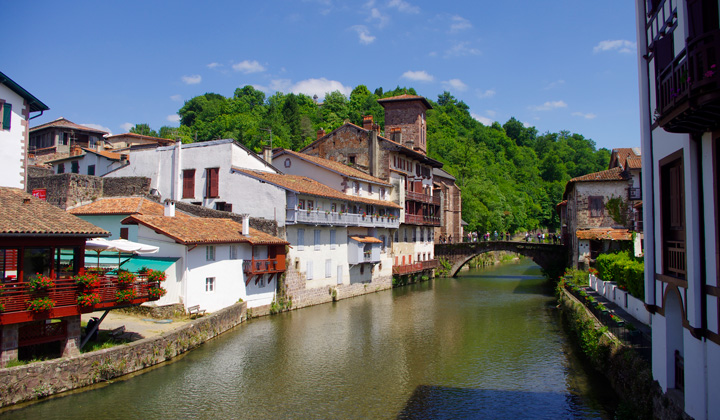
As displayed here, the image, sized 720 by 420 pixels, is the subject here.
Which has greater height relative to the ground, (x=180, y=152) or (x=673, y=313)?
(x=180, y=152)

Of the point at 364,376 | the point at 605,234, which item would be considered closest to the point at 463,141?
A: the point at 605,234

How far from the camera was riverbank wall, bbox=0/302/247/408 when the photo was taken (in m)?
14.4

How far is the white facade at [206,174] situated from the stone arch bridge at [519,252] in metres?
27.4

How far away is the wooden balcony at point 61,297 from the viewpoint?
592 inches

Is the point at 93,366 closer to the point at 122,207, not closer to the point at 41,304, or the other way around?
the point at 41,304

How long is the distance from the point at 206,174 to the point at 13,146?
16317 mm

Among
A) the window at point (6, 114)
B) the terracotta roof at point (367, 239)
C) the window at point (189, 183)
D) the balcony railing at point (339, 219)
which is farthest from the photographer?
the terracotta roof at point (367, 239)

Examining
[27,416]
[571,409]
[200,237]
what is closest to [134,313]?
[200,237]

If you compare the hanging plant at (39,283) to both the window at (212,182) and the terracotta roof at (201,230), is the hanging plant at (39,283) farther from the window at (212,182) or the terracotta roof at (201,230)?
the window at (212,182)

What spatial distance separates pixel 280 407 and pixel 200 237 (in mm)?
12081

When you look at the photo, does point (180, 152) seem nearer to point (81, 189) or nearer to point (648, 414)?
point (81, 189)

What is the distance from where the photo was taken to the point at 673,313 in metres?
11.6

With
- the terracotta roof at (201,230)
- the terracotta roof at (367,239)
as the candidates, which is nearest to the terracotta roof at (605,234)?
the terracotta roof at (367,239)

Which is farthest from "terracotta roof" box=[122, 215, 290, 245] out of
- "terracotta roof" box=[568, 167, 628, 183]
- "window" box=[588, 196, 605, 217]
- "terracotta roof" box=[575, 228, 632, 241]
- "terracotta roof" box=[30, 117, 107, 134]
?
"terracotta roof" box=[30, 117, 107, 134]
